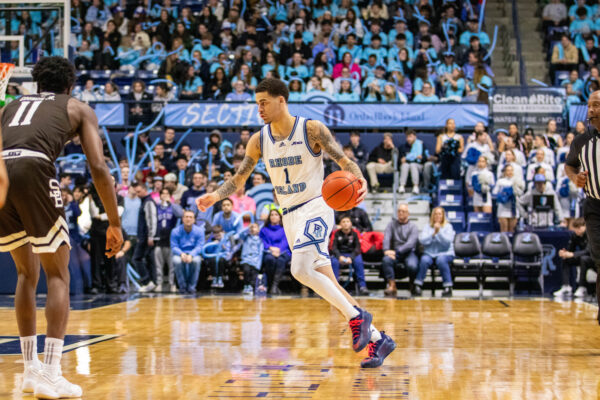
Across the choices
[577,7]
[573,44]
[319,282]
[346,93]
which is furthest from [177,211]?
[577,7]

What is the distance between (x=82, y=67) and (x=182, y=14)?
11.4 ft

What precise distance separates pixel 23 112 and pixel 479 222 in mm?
11259

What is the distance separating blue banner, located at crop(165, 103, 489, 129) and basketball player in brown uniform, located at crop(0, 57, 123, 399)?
11.9 meters

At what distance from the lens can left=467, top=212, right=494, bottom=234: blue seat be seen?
14.4 meters

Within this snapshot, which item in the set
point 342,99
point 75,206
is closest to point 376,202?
point 342,99

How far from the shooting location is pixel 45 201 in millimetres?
4355

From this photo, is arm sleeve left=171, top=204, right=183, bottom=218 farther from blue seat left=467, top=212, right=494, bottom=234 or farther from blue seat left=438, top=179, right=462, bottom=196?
blue seat left=467, top=212, right=494, bottom=234

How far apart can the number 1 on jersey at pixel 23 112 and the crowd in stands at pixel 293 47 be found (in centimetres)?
1247

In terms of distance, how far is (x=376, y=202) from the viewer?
15555 mm

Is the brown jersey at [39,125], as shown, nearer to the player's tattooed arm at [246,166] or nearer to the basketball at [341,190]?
the player's tattooed arm at [246,166]

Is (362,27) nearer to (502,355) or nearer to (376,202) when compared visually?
(376,202)

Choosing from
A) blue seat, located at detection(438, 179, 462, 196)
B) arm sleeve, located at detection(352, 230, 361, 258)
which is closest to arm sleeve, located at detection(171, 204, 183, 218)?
arm sleeve, located at detection(352, 230, 361, 258)

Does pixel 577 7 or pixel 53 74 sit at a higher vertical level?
pixel 577 7

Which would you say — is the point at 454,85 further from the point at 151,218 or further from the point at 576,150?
the point at 576,150
